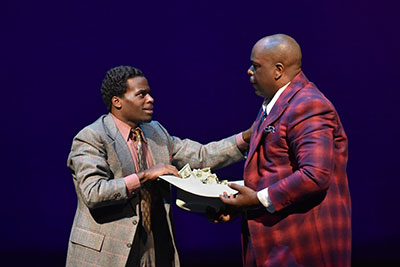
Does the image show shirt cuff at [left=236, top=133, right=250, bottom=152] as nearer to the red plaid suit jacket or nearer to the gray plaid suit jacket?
the gray plaid suit jacket

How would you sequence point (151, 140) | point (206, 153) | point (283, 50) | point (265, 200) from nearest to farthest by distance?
point (265, 200), point (283, 50), point (151, 140), point (206, 153)

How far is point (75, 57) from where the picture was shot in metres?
4.16

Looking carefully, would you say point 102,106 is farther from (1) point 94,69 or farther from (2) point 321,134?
(2) point 321,134

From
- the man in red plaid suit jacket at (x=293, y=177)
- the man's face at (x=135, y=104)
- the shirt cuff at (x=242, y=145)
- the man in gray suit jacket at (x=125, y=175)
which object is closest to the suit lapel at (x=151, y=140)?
the man in gray suit jacket at (x=125, y=175)

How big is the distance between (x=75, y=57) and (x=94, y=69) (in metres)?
0.17

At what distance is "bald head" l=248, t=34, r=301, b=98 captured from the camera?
A: 7.57 feet

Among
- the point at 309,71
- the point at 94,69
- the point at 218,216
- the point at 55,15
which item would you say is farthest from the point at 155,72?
the point at 218,216

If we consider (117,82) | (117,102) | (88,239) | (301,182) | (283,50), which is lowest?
(88,239)

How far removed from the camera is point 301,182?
6.84 feet

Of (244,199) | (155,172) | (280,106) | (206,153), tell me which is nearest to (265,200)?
(244,199)

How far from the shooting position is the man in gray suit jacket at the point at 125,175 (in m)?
2.76

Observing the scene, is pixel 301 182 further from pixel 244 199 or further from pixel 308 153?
pixel 244 199

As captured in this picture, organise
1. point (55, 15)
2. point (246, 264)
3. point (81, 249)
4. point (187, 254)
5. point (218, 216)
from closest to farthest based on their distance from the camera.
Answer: point (246, 264), point (218, 216), point (81, 249), point (55, 15), point (187, 254)

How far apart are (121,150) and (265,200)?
0.97m
